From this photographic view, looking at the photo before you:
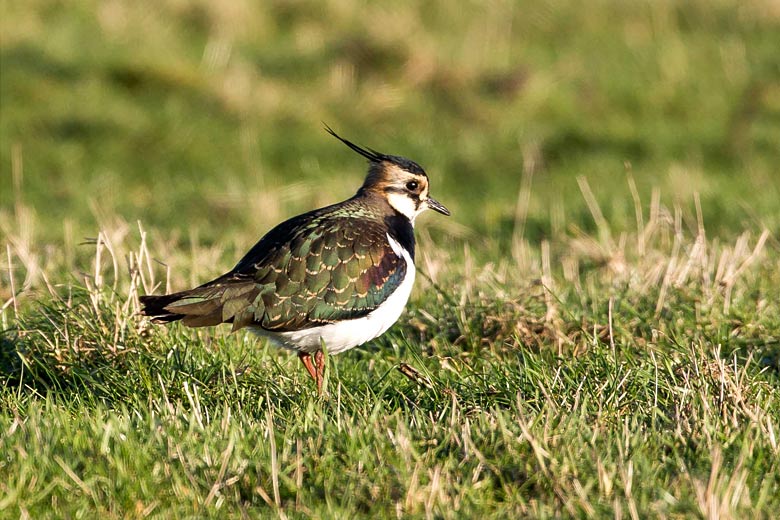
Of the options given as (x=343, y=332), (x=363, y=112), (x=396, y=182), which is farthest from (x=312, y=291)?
(x=363, y=112)

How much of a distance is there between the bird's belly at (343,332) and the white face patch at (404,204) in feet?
2.87

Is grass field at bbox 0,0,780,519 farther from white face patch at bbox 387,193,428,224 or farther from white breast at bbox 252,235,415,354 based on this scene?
white face patch at bbox 387,193,428,224

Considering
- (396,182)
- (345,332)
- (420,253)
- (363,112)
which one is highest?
(396,182)

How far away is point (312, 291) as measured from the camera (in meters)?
5.45

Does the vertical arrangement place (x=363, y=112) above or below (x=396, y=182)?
below

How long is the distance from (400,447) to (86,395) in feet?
5.91

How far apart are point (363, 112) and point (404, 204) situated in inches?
260

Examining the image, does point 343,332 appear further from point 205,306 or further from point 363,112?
point 363,112

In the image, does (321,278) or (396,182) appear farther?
(396,182)

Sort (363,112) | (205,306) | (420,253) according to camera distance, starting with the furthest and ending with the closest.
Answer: (363,112) → (420,253) → (205,306)

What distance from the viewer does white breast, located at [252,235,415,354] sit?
545 centimetres

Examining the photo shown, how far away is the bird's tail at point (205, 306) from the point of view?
5.16 metres

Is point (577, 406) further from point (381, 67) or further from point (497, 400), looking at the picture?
point (381, 67)

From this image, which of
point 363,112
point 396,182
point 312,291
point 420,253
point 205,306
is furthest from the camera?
point 363,112
